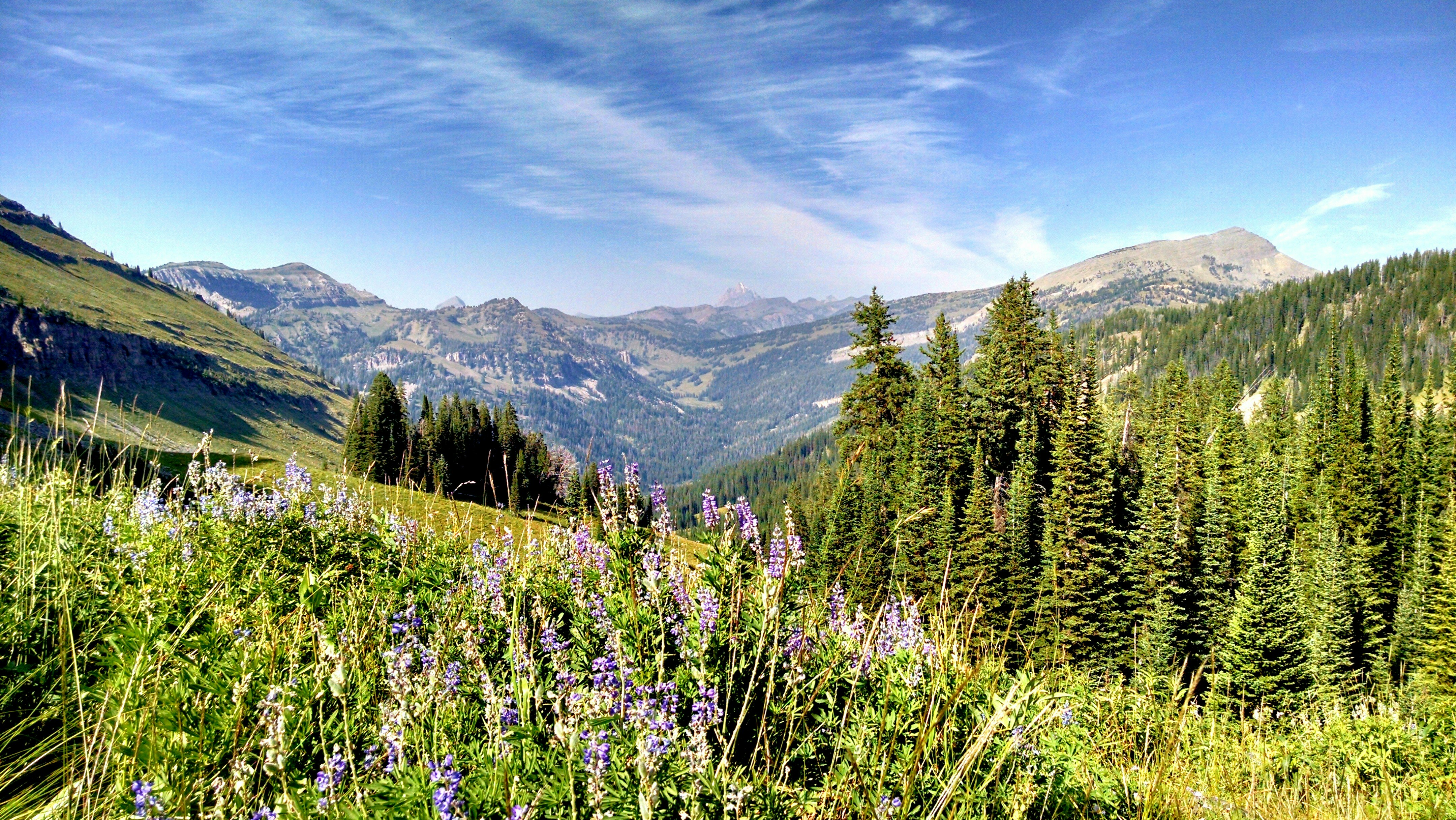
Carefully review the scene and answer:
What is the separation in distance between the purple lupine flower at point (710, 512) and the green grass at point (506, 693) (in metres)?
0.37

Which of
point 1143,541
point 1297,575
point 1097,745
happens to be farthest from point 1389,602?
point 1097,745

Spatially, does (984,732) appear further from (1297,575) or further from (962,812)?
(1297,575)

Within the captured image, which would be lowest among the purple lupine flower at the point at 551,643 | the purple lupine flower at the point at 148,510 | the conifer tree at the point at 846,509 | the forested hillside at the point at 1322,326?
the conifer tree at the point at 846,509

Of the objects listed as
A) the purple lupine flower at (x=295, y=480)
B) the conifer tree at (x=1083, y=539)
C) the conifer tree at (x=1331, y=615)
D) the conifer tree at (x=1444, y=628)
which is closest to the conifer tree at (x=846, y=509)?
the conifer tree at (x=1083, y=539)

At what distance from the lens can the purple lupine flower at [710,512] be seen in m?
4.88

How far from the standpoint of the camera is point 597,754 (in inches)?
86.9

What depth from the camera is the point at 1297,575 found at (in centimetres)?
3506

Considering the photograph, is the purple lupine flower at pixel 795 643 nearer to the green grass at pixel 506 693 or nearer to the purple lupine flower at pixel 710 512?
the green grass at pixel 506 693

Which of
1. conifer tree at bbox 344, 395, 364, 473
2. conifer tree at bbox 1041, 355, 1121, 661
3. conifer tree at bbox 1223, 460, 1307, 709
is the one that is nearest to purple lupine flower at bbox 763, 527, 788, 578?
conifer tree at bbox 1041, 355, 1121, 661

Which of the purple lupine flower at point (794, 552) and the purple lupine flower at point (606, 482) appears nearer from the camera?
the purple lupine flower at point (794, 552)

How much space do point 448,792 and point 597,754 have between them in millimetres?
499

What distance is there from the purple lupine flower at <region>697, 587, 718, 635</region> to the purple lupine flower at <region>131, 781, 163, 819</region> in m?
2.28

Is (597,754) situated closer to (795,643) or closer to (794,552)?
(795,643)

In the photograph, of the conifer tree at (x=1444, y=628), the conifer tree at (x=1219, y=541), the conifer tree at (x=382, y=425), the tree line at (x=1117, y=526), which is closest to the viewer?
the tree line at (x=1117, y=526)
